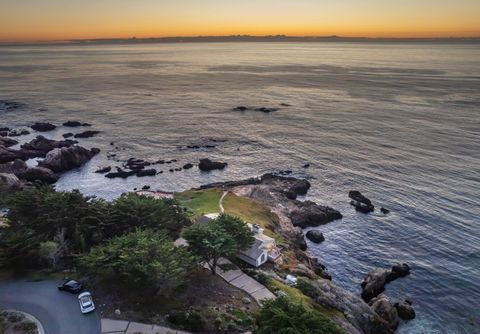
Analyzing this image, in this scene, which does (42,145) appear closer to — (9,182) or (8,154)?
(8,154)

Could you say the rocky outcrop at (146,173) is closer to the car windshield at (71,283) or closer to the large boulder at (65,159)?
the large boulder at (65,159)

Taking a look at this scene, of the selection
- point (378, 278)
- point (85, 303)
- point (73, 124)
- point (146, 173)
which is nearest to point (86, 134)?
point (73, 124)

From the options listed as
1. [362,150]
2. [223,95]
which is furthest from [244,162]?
[223,95]

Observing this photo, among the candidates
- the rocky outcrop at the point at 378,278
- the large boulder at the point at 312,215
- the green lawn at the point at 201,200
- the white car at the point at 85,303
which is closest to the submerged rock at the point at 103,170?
the green lawn at the point at 201,200

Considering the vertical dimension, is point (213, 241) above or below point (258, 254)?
above

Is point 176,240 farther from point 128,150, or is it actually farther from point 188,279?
point 128,150

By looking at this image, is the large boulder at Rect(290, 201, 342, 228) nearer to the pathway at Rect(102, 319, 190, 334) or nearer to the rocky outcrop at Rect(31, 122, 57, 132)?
the pathway at Rect(102, 319, 190, 334)

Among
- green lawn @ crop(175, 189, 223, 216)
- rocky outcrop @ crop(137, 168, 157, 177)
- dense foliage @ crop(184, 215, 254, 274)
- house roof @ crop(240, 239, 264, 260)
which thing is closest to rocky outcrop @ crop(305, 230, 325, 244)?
green lawn @ crop(175, 189, 223, 216)
